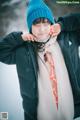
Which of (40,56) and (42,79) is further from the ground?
(40,56)

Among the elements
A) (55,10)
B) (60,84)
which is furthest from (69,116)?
(55,10)

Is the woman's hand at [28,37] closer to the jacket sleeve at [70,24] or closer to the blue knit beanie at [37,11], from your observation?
the blue knit beanie at [37,11]

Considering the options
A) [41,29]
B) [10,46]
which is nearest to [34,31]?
[41,29]

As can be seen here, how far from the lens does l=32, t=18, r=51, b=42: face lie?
1730mm

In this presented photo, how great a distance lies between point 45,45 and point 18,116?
419 millimetres

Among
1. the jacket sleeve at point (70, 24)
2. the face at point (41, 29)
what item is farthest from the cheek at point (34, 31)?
the jacket sleeve at point (70, 24)

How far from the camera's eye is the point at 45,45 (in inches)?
69.9

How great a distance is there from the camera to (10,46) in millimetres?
1782

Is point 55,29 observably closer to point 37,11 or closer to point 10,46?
point 37,11

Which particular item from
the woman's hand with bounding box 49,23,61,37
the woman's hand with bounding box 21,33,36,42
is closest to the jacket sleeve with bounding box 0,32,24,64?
the woman's hand with bounding box 21,33,36,42

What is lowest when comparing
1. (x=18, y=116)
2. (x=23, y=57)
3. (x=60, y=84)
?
(x=18, y=116)

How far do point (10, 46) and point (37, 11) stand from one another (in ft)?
0.79

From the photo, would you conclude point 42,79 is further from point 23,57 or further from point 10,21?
point 10,21

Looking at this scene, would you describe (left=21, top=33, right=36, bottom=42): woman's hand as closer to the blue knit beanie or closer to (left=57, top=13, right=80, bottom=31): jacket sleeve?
the blue knit beanie
